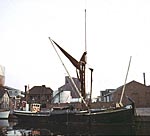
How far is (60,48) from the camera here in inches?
1725

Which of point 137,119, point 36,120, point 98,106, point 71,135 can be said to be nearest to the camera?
point 71,135

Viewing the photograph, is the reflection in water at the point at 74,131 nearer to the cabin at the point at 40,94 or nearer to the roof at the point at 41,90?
the cabin at the point at 40,94

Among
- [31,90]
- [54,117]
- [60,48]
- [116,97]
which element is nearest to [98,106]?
[116,97]

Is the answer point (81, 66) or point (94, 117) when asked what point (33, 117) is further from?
point (81, 66)

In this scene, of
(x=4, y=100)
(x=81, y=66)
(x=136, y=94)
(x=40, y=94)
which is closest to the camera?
(x=81, y=66)

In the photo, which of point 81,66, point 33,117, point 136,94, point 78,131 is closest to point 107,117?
point 81,66

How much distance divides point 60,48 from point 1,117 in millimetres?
25074

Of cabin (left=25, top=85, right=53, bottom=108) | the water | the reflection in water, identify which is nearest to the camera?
the water

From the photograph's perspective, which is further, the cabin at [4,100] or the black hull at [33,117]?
the cabin at [4,100]

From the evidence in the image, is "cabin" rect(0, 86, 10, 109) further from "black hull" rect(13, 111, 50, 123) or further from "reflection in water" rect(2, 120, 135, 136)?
Answer: "reflection in water" rect(2, 120, 135, 136)

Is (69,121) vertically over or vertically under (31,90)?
under

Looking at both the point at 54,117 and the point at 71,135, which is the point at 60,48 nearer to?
the point at 54,117

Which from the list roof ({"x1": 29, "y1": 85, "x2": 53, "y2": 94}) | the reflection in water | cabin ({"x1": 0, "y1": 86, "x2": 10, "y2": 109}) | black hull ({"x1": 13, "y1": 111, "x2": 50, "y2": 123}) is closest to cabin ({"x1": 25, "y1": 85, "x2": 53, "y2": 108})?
roof ({"x1": 29, "y1": 85, "x2": 53, "y2": 94})

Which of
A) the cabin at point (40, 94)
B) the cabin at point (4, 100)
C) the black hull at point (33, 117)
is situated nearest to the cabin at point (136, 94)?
the black hull at point (33, 117)
